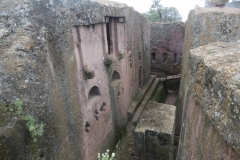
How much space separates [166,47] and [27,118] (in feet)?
45.3

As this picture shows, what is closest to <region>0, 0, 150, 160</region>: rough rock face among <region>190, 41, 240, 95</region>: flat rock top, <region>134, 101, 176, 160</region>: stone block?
<region>134, 101, 176, 160</region>: stone block

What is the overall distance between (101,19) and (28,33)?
9.30ft

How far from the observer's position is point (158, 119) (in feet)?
20.2

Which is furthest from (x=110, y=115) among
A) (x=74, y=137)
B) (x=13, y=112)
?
(x=13, y=112)

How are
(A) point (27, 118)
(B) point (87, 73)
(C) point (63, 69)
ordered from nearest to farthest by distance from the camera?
(A) point (27, 118) < (C) point (63, 69) < (B) point (87, 73)

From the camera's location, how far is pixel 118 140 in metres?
7.88

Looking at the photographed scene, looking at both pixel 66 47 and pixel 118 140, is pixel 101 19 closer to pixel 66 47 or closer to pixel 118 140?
pixel 66 47

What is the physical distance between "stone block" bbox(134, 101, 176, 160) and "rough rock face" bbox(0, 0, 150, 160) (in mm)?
1380

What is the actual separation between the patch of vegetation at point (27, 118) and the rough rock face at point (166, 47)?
13392mm

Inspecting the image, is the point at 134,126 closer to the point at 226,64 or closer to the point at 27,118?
the point at 27,118

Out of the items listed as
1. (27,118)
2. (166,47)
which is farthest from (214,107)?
(166,47)

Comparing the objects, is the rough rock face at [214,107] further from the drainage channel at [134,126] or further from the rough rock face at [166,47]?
the rough rock face at [166,47]

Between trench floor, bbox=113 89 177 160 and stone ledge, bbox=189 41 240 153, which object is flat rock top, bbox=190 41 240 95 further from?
trench floor, bbox=113 89 177 160

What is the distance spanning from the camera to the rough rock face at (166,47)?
47.5 feet
